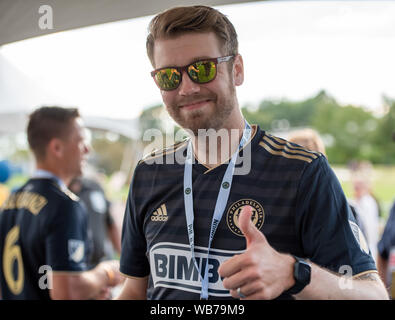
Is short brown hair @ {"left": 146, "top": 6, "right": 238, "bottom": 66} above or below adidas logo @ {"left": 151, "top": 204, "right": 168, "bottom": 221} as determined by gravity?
above

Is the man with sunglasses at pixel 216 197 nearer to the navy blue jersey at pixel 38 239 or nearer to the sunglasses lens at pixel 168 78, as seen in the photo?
the sunglasses lens at pixel 168 78


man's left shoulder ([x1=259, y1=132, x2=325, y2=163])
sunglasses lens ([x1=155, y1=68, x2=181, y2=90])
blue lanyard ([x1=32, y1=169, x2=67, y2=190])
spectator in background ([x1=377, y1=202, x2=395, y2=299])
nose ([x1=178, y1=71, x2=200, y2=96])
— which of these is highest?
sunglasses lens ([x1=155, y1=68, x2=181, y2=90])

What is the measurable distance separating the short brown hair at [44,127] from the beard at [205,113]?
1.28 metres

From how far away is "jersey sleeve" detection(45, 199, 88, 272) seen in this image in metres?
1.93

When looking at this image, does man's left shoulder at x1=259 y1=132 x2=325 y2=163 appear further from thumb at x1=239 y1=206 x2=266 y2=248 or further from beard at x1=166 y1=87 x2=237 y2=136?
thumb at x1=239 y1=206 x2=266 y2=248

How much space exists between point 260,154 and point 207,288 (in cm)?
47

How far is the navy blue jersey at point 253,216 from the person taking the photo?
110 cm

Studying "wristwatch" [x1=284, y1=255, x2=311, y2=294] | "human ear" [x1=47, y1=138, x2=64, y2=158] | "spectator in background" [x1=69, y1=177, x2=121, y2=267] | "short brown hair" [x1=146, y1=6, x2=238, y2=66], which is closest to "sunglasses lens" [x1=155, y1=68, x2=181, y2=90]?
"short brown hair" [x1=146, y1=6, x2=238, y2=66]

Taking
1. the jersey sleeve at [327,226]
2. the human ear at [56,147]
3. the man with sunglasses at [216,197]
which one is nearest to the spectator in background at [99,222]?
the human ear at [56,147]

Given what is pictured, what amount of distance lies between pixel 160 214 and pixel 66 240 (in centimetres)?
87

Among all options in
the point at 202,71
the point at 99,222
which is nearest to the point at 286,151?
the point at 202,71

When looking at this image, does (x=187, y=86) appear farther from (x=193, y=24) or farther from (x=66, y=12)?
(x=66, y=12)

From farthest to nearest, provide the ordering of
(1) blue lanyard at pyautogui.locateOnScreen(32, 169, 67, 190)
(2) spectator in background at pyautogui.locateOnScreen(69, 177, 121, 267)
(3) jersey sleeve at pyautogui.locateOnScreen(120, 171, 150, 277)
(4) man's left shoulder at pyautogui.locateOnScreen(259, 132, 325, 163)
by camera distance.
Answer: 1. (2) spectator in background at pyautogui.locateOnScreen(69, 177, 121, 267)
2. (1) blue lanyard at pyautogui.locateOnScreen(32, 169, 67, 190)
3. (3) jersey sleeve at pyautogui.locateOnScreen(120, 171, 150, 277)
4. (4) man's left shoulder at pyautogui.locateOnScreen(259, 132, 325, 163)

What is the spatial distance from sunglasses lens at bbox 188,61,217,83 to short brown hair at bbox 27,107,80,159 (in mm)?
1373
